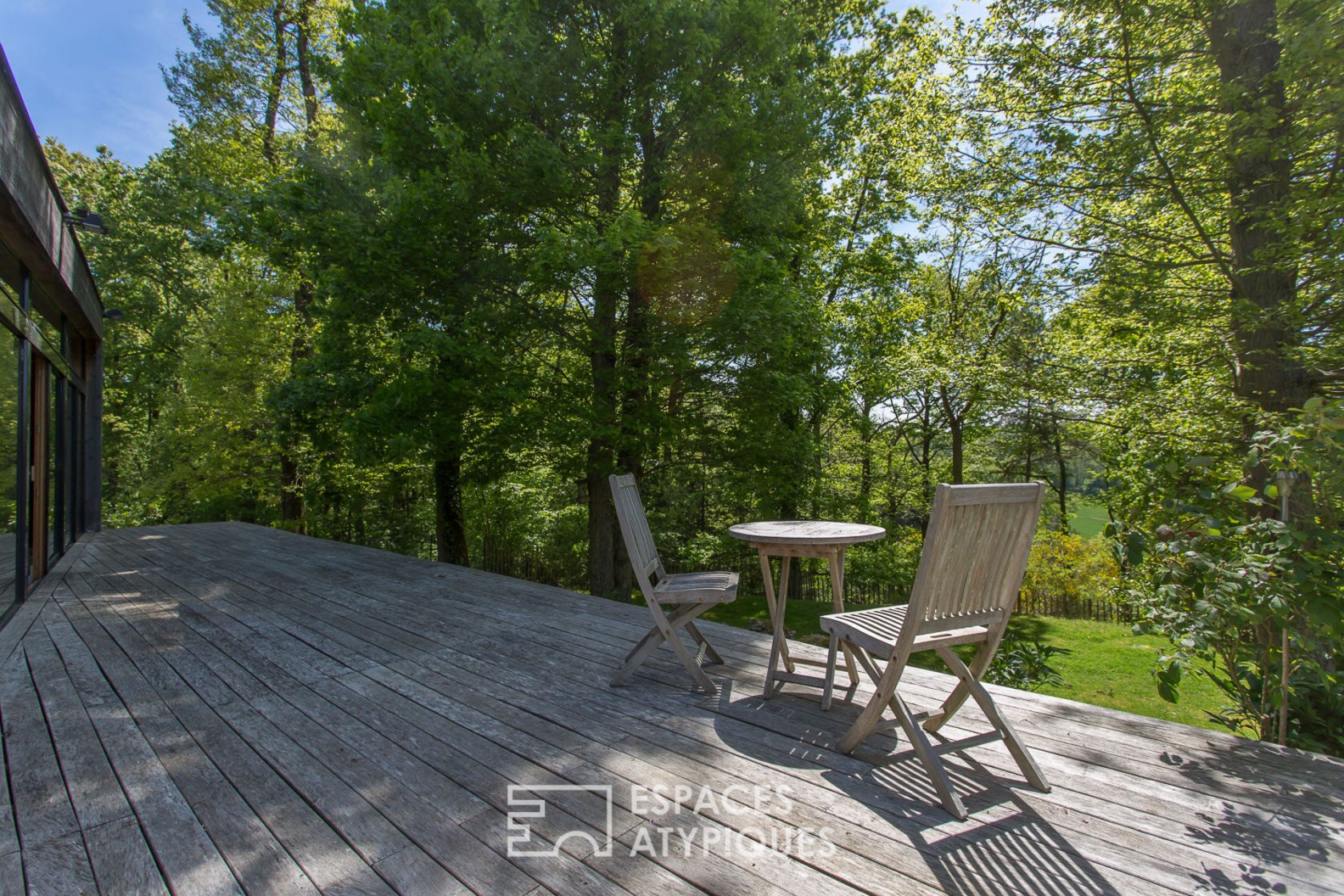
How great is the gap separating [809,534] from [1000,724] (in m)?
0.95

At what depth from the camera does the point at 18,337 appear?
14.9ft

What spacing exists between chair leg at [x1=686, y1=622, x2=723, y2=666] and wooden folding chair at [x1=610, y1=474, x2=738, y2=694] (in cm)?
31

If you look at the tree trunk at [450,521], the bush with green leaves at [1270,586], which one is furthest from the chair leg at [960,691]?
the tree trunk at [450,521]

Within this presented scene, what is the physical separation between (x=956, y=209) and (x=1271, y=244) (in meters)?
3.47

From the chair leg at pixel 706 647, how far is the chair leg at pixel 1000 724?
140 cm

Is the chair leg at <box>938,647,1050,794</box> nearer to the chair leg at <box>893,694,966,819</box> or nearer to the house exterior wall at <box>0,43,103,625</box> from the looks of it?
the chair leg at <box>893,694,966,819</box>

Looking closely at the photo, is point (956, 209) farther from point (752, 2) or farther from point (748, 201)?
point (752, 2)

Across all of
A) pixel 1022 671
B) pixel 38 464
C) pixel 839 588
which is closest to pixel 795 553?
pixel 839 588

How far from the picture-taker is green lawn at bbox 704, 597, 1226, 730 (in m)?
5.89

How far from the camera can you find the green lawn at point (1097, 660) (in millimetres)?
5887

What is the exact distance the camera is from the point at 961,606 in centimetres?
220

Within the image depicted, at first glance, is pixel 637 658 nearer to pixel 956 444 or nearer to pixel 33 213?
pixel 33 213
